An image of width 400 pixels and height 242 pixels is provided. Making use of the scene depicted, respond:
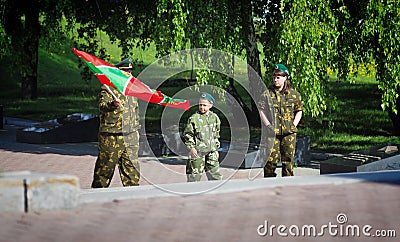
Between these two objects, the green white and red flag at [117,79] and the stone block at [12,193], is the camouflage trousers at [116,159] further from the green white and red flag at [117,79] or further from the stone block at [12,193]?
the stone block at [12,193]

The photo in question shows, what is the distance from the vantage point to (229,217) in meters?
6.31

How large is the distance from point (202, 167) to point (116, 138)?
1.15 meters

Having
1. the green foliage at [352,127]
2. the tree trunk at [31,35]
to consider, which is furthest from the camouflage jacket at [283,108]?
the tree trunk at [31,35]

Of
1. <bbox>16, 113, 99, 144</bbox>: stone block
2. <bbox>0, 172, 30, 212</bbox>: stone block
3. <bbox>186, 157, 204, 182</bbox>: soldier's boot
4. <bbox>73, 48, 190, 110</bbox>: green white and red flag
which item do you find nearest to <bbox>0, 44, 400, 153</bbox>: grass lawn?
<bbox>16, 113, 99, 144</bbox>: stone block

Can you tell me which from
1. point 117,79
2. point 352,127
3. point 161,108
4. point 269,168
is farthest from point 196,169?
point 161,108

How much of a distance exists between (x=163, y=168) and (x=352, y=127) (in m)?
6.68

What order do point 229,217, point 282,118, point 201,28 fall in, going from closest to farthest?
1. point 229,217
2. point 282,118
3. point 201,28

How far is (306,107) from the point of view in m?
11.7

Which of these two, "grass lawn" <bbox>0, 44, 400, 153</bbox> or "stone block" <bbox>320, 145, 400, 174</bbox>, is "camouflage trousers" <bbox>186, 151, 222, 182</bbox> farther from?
"grass lawn" <bbox>0, 44, 400, 153</bbox>

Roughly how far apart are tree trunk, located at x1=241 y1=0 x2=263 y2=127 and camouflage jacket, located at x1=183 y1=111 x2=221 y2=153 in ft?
15.9

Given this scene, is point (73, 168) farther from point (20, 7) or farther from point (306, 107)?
point (20, 7)

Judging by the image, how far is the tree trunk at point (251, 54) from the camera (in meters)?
13.5

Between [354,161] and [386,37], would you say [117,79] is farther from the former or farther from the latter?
[386,37]

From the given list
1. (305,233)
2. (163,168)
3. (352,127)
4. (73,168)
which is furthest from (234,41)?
(305,233)
